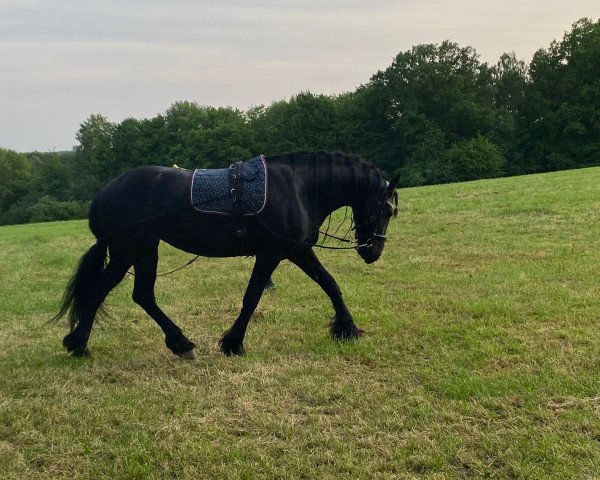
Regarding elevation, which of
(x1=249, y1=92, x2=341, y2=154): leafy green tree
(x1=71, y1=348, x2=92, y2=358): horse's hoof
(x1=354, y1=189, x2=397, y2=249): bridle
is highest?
(x1=249, y1=92, x2=341, y2=154): leafy green tree

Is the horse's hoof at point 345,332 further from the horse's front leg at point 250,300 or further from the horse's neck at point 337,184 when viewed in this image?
the horse's neck at point 337,184

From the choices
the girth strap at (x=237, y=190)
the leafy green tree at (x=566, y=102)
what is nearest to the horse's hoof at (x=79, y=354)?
the girth strap at (x=237, y=190)

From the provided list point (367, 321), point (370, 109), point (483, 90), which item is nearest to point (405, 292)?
point (367, 321)

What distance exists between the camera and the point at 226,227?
5.23 metres

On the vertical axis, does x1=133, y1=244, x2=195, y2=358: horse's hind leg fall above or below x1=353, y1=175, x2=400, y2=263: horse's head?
below

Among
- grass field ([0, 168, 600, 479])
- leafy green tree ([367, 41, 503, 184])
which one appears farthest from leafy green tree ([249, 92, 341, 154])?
grass field ([0, 168, 600, 479])

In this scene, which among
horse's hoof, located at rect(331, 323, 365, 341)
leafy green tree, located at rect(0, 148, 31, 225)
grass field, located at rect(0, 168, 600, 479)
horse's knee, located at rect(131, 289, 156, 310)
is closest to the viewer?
grass field, located at rect(0, 168, 600, 479)

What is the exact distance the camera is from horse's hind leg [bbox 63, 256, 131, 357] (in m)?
5.52

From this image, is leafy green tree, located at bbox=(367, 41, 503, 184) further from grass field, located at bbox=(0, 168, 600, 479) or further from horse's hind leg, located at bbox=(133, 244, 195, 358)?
horse's hind leg, located at bbox=(133, 244, 195, 358)

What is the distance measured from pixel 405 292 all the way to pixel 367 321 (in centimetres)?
151

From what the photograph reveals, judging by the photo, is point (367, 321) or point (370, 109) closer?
point (367, 321)

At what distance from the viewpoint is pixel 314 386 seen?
14.5 feet

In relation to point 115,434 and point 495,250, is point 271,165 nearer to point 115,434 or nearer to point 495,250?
point 115,434

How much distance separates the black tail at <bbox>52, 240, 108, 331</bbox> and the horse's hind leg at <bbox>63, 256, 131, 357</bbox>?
62mm
